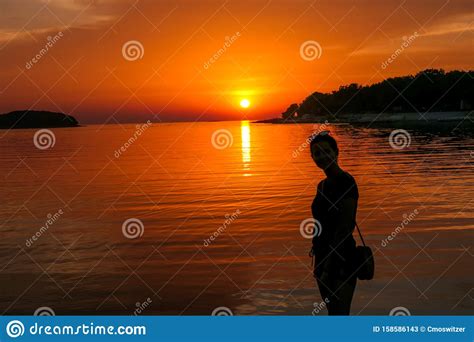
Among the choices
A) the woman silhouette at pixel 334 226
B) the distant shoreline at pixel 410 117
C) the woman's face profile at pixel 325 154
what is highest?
the distant shoreline at pixel 410 117

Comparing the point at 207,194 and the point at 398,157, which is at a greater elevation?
the point at 398,157

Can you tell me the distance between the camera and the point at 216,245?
12281 mm

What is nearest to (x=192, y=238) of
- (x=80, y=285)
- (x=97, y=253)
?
(x=97, y=253)

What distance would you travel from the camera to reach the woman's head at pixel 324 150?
5152 millimetres

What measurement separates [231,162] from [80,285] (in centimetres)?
2594

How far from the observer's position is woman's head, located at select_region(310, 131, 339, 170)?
5.15 meters

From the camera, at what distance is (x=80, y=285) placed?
940cm

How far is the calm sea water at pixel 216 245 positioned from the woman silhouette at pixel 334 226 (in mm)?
2672

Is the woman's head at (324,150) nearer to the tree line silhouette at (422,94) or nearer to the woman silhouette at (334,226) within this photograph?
the woman silhouette at (334,226)

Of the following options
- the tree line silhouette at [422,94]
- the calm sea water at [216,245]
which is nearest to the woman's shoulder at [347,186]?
the calm sea water at [216,245]

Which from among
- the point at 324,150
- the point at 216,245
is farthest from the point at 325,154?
the point at 216,245

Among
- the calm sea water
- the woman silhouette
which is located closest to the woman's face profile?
the woman silhouette
